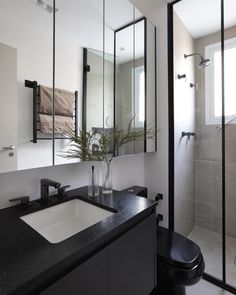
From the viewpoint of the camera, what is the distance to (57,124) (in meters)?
1.17

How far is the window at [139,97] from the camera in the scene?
5.85ft

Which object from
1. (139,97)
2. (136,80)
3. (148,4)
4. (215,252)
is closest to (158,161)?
(139,97)

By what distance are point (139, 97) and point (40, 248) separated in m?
1.49

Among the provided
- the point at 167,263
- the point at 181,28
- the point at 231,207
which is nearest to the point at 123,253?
the point at 167,263

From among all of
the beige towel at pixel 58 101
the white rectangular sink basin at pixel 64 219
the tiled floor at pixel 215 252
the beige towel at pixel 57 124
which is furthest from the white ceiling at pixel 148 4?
the tiled floor at pixel 215 252

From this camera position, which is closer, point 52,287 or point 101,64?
point 52,287

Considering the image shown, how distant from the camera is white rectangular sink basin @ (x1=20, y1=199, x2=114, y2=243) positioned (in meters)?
1.00

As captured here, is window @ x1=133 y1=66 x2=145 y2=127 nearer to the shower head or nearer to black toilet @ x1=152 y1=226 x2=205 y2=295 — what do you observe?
the shower head

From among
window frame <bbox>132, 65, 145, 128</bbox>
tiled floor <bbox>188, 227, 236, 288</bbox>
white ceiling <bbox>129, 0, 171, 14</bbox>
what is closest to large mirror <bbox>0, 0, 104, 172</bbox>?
window frame <bbox>132, 65, 145, 128</bbox>

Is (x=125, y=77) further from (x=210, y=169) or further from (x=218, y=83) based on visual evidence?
(x=210, y=169)

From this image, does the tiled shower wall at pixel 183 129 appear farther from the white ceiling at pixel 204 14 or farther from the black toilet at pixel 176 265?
the black toilet at pixel 176 265

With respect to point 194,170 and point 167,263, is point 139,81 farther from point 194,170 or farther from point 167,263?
point 167,263

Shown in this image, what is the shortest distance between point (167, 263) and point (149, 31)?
6.57 feet

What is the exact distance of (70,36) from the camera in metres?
1.23
